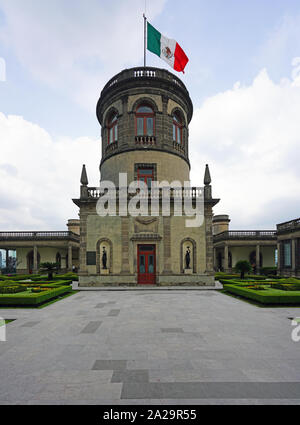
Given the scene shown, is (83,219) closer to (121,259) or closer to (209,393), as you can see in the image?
(121,259)

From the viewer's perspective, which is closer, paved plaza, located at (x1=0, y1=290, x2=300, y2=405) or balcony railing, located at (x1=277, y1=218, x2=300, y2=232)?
paved plaza, located at (x1=0, y1=290, x2=300, y2=405)

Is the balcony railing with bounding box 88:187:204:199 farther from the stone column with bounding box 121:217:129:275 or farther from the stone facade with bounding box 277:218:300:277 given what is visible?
the stone facade with bounding box 277:218:300:277

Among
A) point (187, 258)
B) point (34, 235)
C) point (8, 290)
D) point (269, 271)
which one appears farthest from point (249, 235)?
point (34, 235)

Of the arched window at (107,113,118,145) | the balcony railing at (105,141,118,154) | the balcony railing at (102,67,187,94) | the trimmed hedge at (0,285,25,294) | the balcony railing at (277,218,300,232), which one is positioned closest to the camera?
the trimmed hedge at (0,285,25,294)

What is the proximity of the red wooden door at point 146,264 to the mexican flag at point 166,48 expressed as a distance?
19522 millimetres

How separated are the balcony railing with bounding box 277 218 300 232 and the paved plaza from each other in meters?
22.8

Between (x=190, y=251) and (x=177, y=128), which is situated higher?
(x=177, y=128)

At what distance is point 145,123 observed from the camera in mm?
25125

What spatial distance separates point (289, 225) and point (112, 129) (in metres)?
29.0

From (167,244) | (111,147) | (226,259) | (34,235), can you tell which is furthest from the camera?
(226,259)

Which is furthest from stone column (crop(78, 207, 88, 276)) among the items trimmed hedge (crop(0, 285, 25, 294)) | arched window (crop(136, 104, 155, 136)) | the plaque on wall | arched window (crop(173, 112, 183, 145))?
arched window (crop(173, 112, 183, 145))

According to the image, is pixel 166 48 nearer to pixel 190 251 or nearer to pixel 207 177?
pixel 207 177

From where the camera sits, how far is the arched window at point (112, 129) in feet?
86.0
